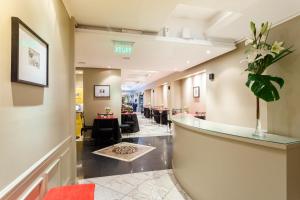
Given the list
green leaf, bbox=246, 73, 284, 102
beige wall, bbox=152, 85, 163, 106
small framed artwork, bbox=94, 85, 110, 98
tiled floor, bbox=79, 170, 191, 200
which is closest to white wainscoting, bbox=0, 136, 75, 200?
tiled floor, bbox=79, 170, 191, 200

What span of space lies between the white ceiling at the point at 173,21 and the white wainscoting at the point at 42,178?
6.53 ft

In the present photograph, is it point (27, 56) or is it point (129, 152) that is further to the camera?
point (129, 152)

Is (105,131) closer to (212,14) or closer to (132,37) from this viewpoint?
(132,37)

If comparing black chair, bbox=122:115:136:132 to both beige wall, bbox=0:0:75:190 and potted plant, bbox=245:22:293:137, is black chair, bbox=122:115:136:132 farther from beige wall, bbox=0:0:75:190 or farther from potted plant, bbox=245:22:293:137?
potted plant, bbox=245:22:293:137

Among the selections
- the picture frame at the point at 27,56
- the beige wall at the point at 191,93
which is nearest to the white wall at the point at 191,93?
the beige wall at the point at 191,93

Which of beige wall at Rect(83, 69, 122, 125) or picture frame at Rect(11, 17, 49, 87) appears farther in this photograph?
beige wall at Rect(83, 69, 122, 125)

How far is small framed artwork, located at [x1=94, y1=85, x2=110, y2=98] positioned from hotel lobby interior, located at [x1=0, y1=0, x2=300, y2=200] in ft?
6.90

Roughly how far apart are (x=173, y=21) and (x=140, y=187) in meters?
3.32

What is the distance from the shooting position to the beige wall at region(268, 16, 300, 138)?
175cm

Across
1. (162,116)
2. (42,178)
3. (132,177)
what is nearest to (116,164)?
(132,177)

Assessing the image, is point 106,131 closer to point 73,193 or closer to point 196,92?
point 196,92

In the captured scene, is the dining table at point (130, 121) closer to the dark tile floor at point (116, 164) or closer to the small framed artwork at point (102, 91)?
the small framed artwork at point (102, 91)

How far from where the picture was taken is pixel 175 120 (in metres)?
3.50

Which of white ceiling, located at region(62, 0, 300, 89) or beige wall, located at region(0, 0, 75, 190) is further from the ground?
white ceiling, located at region(62, 0, 300, 89)
